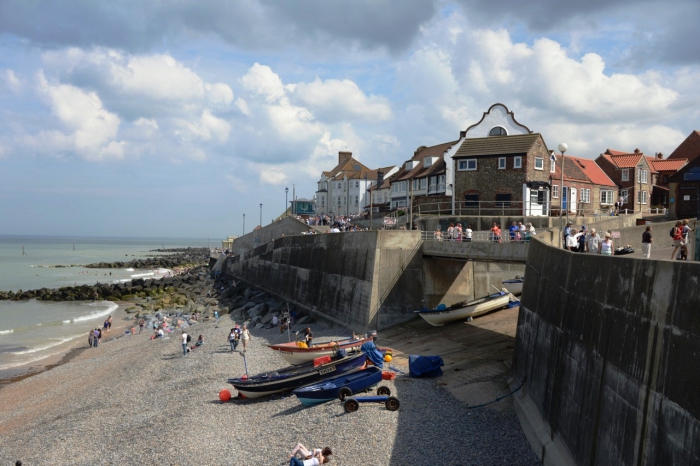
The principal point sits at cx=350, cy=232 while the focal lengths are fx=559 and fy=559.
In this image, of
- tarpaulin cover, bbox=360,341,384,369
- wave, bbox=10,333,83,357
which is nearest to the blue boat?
tarpaulin cover, bbox=360,341,384,369

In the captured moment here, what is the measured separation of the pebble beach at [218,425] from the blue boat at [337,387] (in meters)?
0.32

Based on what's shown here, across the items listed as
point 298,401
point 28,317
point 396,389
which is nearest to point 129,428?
point 298,401

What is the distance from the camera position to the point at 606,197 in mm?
50062

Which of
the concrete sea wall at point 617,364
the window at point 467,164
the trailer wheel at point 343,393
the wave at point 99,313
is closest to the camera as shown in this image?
the concrete sea wall at point 617,364

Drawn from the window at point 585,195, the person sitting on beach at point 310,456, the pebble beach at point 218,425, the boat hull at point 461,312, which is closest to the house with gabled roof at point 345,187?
the window at point 585,195

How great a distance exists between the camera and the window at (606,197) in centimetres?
4953

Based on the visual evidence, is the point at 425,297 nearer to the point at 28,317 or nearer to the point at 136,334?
the point at 136,334

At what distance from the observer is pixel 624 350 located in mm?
9898

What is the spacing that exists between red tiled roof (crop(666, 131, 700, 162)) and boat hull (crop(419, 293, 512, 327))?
47043 mm

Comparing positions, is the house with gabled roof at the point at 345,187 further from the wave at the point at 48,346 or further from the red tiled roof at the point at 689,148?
the wave at the point at 48,346

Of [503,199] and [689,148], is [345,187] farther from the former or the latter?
[503,199]

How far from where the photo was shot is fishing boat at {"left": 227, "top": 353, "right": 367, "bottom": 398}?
65.2 feet

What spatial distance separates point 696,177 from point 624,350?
1163 inches

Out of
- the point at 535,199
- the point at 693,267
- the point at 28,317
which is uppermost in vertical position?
the point at 535,199
